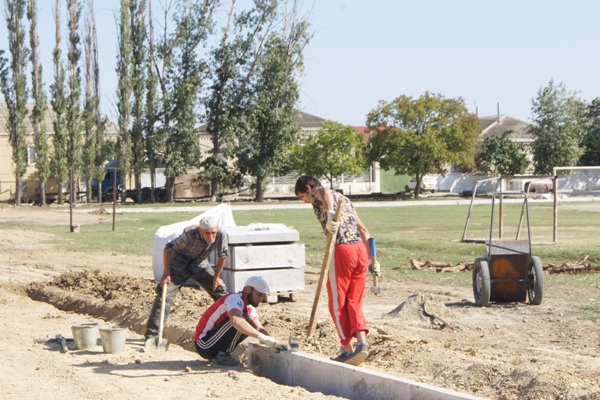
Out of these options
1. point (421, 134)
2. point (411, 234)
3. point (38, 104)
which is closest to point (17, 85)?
point (38, 104)

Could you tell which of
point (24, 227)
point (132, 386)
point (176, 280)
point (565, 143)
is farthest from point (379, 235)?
point (565, 143)

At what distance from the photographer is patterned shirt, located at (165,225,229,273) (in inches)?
404

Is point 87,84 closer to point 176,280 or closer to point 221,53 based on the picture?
point 221,53

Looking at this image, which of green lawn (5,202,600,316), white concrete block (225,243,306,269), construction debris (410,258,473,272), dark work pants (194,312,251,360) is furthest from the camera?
green lawn (5,202,600,316)

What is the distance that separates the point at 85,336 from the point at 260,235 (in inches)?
145

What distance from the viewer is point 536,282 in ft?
42.5

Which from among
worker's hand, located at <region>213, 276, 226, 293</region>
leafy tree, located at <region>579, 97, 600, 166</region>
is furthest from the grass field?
leafy tree, located at <region>579, 97, 600, 166</region>

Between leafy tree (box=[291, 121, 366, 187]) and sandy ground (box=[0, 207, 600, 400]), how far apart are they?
1774 inches

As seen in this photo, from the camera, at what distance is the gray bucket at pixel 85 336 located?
10453mm

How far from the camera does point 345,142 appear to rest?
62.2m

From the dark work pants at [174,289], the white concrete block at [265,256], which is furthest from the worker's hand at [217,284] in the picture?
the white concrete block at [265,256]

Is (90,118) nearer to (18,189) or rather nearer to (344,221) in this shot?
(18,189)

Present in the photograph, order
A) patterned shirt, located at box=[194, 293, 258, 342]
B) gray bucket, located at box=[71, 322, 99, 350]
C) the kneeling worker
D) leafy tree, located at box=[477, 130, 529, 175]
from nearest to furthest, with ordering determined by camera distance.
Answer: the kneeling worker → patterned shirt, located at box=[194, 293, 258, 342] → gray bucket, located at box=[71, 322, 99, 350] → leafy tree, located at box=[477, 130, 529, 175]

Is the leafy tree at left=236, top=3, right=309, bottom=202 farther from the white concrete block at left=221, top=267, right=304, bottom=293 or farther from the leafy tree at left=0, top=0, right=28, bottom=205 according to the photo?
the white concrete block at left=221, top=267, right=304, bottom=293
